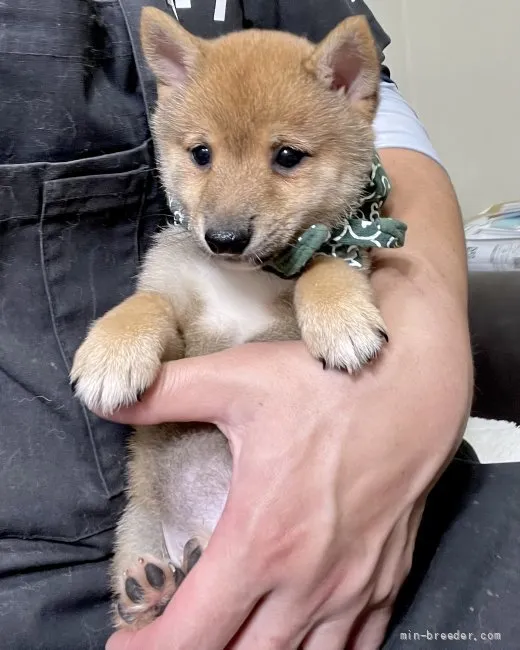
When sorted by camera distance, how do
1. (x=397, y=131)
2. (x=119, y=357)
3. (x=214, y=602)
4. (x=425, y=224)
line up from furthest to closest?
(x=397, y=131), (x=425, y=224), (x=119, y=357), (x=214, y=602)

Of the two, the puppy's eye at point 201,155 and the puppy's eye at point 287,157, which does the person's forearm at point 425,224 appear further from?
the puppy's eye at point 201,155

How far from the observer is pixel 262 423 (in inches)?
36.7

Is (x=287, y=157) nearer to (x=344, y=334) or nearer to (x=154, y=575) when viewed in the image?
A: (x=344, y=334)

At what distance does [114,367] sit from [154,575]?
0.34 meters

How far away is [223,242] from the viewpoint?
39.6 inches

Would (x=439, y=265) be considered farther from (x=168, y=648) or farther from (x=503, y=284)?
(x=168, y=648)

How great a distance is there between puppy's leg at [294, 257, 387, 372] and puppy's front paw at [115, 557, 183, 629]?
0.42m

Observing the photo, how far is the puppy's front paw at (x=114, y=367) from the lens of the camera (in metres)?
0.95

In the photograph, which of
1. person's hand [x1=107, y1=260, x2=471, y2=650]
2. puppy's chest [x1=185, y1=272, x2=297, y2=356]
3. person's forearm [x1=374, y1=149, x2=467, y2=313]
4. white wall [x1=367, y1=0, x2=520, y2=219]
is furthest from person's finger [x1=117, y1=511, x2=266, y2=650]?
white wall [x1=367, y1=0, x2=520, y2=219]

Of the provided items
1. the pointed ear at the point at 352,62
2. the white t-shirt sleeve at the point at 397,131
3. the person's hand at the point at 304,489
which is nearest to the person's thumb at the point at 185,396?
the person's hand at the point at 304,489

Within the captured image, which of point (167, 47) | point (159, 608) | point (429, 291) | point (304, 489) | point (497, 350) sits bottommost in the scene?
point (159, 608)

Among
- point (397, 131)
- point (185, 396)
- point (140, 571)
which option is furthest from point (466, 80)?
point (140, 571)

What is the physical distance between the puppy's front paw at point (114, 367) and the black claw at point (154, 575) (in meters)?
0.26

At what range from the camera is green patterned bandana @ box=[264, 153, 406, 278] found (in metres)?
1.07
